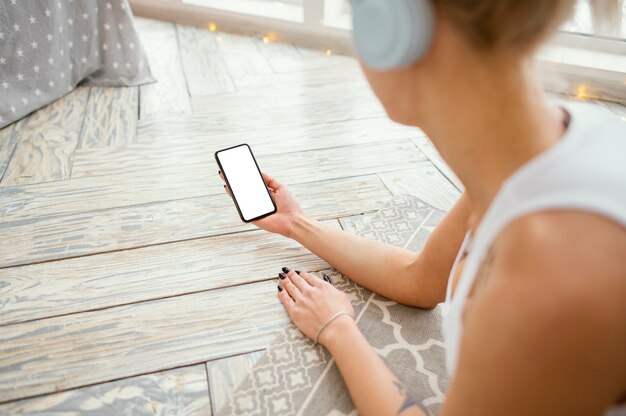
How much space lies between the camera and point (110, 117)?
1.71m

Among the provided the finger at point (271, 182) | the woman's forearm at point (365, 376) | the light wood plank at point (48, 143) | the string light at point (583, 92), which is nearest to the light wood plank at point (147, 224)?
the finger at point (271, 182)

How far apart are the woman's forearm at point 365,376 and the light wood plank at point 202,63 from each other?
1.27 metres

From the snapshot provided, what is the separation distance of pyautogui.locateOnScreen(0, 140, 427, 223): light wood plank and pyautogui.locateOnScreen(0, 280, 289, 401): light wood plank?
39 centimetres

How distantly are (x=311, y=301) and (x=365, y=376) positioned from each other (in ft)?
0.71

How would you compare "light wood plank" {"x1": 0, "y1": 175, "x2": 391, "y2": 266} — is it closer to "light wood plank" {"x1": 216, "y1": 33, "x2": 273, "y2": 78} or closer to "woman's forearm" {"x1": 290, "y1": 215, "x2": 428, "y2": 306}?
"woman's forearm" {"x1": 290, "y1": 215, "x2": 428, "y2": 306}

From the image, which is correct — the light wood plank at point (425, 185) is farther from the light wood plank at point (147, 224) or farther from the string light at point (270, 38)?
the string light at point (270, 38)

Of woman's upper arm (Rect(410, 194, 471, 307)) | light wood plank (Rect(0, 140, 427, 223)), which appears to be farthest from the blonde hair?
light wood plank (Rect(0, 140, 427, 223))

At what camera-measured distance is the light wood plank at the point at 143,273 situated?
3.39 feet

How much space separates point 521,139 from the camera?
0.47 meters

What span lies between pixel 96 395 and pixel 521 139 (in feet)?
2.60

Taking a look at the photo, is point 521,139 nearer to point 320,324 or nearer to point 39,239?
point 320,324

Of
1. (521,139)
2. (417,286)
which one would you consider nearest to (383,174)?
(417,286)

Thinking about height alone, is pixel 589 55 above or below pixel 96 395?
above

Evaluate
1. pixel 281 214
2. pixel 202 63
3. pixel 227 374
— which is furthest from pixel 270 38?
pixel 227 374
